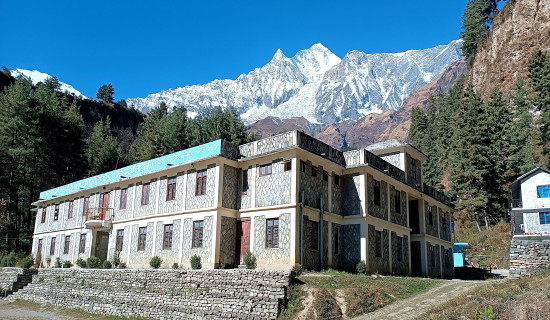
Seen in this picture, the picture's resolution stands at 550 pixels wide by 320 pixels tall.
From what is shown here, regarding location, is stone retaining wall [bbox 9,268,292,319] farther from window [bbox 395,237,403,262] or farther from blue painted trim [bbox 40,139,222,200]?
window [bbox 395,237,403,262]

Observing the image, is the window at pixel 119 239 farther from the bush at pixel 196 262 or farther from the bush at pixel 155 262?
the bush at pixel 196 262

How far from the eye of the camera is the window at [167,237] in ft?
85.7

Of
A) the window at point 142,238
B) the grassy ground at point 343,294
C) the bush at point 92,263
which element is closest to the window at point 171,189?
the window at point 142,238

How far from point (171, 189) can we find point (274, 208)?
7579 mm

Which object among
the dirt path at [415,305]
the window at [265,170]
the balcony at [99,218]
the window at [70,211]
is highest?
the window at [265,170]

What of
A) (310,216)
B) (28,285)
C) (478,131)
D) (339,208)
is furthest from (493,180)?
(28,285)

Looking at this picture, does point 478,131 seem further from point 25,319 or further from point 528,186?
point 25,319

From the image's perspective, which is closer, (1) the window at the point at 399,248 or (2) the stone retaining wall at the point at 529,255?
(2) the stone retaining wall at the point at 529,255

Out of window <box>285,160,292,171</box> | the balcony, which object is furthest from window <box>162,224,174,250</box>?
window <box>285,160,292,171</box>

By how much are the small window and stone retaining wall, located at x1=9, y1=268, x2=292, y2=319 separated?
5.22 meters

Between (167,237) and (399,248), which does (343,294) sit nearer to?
(399,248)

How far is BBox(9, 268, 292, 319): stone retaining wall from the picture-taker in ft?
55.3

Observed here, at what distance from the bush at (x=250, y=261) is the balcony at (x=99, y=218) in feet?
42.7

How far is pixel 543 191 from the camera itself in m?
38.0
